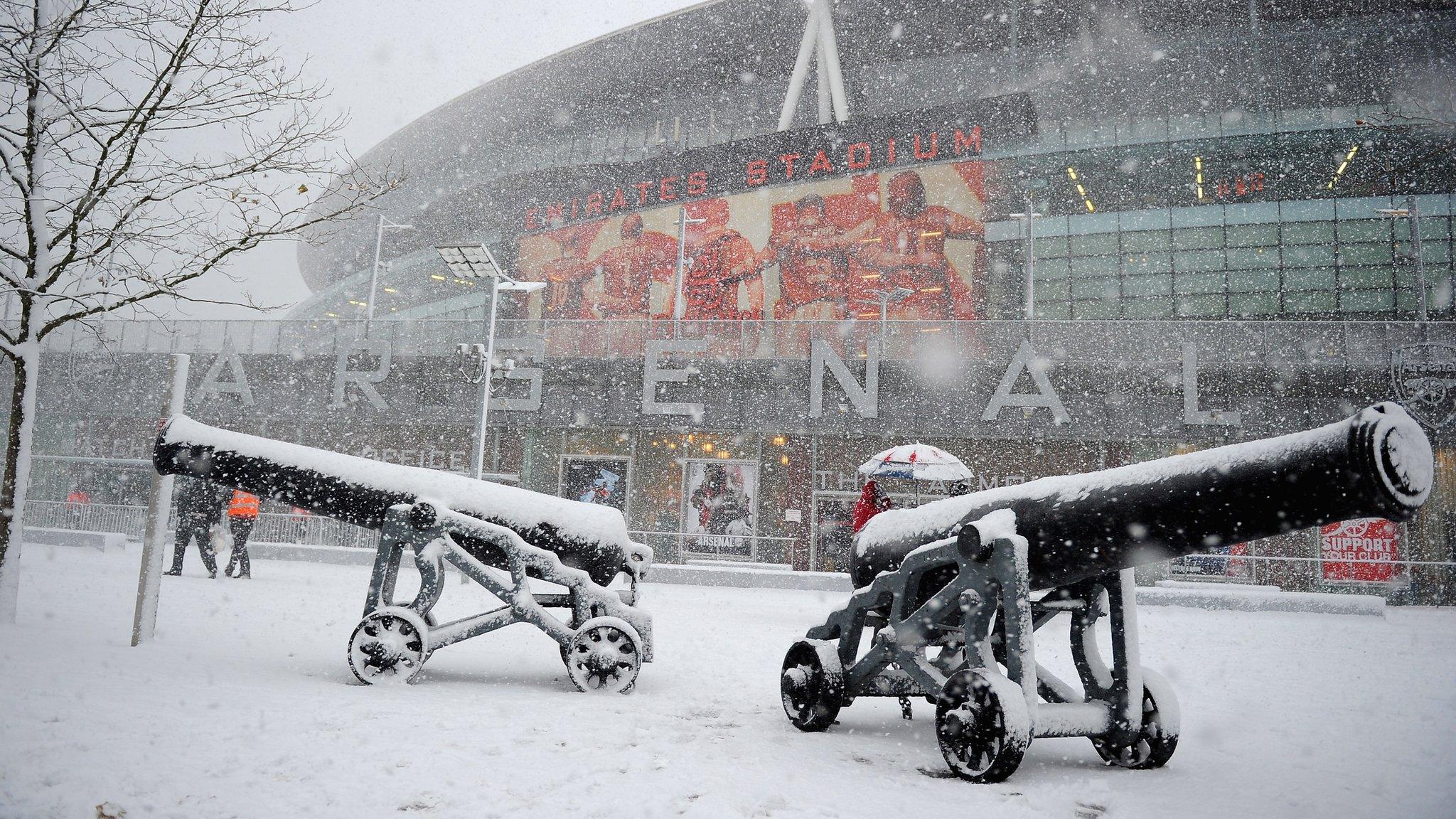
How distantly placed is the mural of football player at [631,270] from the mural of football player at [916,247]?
725 centimetres

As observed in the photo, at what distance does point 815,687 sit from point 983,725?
1.30m

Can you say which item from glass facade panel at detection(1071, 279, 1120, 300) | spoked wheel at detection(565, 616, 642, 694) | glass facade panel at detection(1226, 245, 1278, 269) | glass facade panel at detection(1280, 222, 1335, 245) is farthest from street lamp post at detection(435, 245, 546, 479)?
glass facade panel at detection(1280, 222, 1335, 245)

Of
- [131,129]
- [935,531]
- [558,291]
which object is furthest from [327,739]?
[558,291]

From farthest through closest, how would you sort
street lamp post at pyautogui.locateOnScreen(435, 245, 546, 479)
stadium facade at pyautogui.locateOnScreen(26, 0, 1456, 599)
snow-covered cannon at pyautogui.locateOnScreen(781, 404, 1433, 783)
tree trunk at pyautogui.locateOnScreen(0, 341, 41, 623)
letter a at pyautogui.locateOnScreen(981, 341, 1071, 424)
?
stadium facade at pyautogui.locateOnScreen(26, 0, 1456, 599)
letter a at pyautogui.locateOnScreen(981, 341, 1071, 424)
street lamp post at pyautogui.locateOnScreen(435, 245, 546, 479)
tree trunk at pyautogui.locateOnScreen(0, 341, 41, 623)
snow-covered cannon at pyautogui.locateOnScreen(781, 404, 1433, 783)

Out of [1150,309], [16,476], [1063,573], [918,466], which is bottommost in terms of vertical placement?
[1063,573]

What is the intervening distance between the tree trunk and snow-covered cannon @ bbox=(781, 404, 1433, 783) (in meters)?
6.32

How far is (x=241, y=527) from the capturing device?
550 inches

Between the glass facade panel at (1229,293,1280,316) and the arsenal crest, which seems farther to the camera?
the glass facade panel at (1229,293,1280,316)

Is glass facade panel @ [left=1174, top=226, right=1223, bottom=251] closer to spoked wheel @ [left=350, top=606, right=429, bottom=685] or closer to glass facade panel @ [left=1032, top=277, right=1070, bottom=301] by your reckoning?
glass facade panel @ [left=1032, top=277, right=1070, bottom=301]

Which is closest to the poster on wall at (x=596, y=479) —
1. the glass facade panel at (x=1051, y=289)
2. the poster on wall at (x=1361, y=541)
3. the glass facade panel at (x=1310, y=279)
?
the glass facade panel at (x=1051, y=289)

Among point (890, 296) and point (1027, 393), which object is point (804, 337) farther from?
point (890, 296)

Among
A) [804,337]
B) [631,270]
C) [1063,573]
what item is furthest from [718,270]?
[1063,573]

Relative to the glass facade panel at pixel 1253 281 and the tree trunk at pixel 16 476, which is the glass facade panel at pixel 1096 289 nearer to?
the glass facade panel at pixel 1253 281

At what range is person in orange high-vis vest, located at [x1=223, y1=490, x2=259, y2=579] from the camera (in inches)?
544
